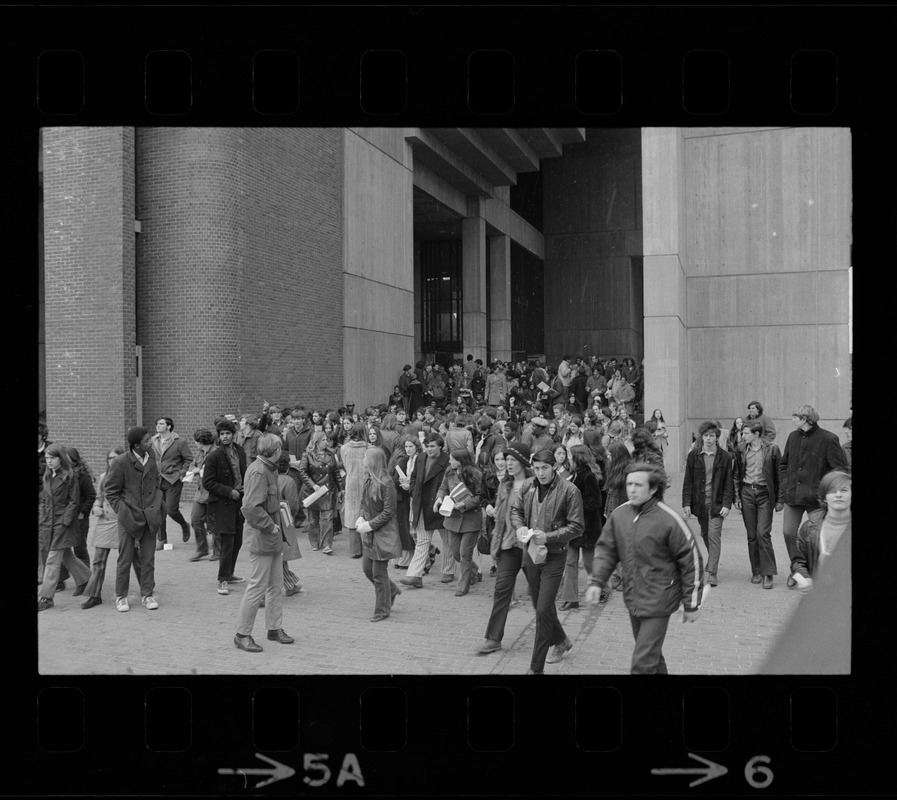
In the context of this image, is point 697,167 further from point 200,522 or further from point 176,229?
point 200,522

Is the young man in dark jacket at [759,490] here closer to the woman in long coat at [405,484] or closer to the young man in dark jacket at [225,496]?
the woman in long coat at [405,484]

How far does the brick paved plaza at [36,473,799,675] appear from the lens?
22.6 feet

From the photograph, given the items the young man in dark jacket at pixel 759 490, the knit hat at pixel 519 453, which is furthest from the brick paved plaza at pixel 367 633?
the knit hat at pixel 519 453

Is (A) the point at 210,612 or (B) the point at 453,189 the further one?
(B) the point at 453,189

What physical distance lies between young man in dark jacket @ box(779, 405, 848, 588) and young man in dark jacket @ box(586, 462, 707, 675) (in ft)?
12.2

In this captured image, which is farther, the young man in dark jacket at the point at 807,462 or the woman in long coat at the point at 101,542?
the woman in long coat at the point at 101,542

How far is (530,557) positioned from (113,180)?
513 inches

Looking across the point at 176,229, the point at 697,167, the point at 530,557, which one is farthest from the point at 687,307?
the point at 530,557

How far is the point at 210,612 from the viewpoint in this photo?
8.50 metres

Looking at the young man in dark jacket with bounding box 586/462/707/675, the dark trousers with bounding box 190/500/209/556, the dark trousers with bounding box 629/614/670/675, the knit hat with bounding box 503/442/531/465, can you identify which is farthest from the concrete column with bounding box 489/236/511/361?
the dark trousers with bounding box 629/614/670/675

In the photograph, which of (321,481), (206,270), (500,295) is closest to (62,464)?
(321,481)

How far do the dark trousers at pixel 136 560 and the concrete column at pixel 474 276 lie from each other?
24.5 meters

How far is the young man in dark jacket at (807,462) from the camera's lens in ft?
27.9

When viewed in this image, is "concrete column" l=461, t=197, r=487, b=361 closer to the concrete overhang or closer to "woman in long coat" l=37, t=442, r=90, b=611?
the concrete overhang
